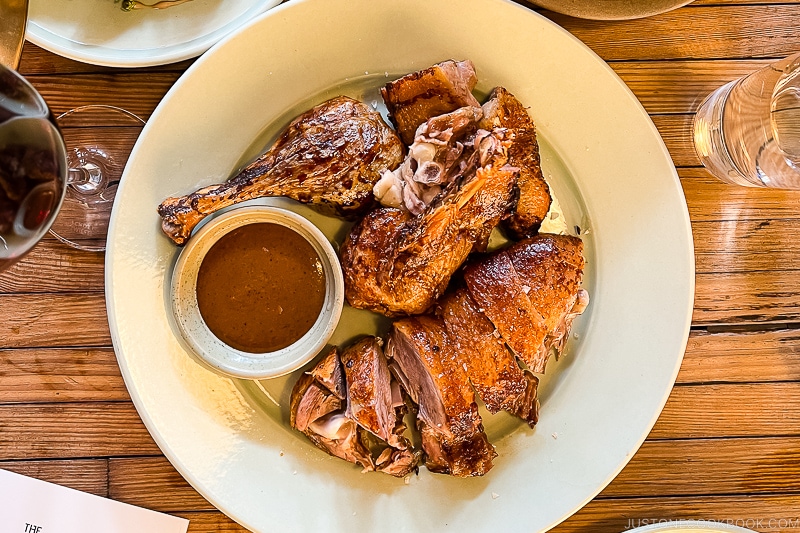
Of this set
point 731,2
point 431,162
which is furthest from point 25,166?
point 731,2

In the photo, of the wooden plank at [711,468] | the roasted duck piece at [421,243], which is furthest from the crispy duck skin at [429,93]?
the wooden plank at [711,468]

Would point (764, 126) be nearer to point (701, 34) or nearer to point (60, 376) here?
point (701, 34)

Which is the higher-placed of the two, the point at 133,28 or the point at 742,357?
the point at 133,28

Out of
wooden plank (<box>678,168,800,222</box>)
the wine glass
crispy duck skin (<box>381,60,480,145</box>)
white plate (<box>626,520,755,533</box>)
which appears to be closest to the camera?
the wine glass

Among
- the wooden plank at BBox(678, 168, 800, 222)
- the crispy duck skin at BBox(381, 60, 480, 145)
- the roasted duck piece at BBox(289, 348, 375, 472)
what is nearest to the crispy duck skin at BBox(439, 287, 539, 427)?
the roasted duck piece at BBox(289, 348, 375, 472)

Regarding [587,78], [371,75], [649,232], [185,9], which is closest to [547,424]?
[649,232]

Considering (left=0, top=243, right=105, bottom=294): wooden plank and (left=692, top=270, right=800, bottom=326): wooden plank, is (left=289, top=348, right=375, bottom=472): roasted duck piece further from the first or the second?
(left=692, top=270, right=800, bottom=326): wooden plank
